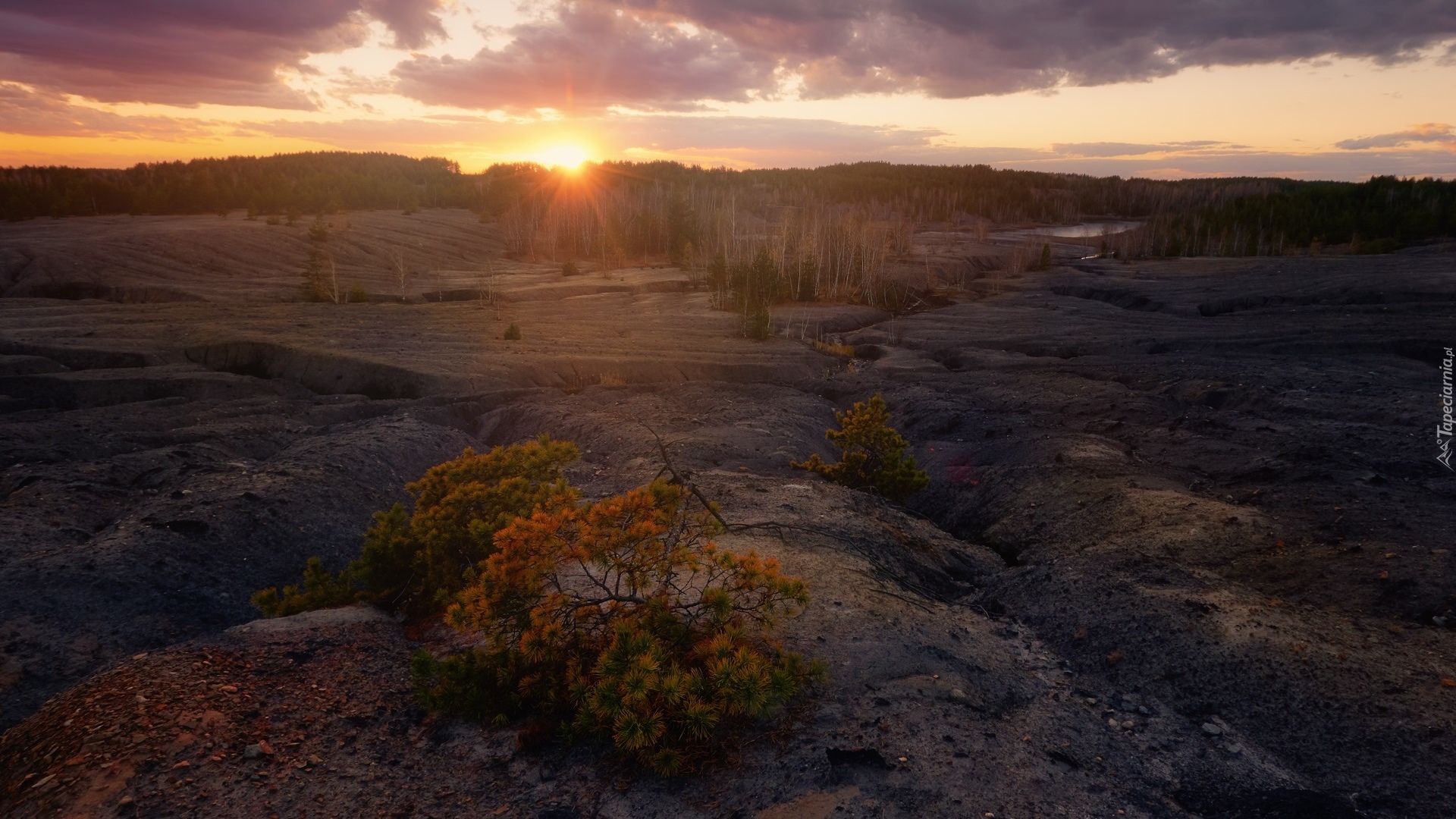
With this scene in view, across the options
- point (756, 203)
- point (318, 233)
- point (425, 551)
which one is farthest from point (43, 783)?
point (756, 203)

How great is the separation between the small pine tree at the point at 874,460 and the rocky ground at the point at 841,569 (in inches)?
29.7

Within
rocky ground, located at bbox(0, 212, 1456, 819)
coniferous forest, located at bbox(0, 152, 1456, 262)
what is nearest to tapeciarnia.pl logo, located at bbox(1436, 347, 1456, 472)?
rocky ground, located at bbox(0, 212, 1456, 819)

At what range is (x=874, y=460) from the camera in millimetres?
13398

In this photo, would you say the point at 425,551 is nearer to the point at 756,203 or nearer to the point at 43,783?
the point at 43,783

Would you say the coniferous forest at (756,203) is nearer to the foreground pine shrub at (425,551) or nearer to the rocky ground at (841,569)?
the rocky ground at (841,569)

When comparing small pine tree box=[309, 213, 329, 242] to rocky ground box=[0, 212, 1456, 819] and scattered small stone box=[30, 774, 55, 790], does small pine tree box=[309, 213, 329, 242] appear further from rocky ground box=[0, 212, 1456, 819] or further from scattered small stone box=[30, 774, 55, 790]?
scattered small stone box=[30, 774, 55, 790]

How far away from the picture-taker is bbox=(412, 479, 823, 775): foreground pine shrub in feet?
17.5

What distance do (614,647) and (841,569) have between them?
427 cm

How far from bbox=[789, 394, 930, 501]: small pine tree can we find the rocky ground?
753 millimetres

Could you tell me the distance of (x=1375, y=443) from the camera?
12.9 metres

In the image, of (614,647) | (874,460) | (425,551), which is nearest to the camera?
(614,647)

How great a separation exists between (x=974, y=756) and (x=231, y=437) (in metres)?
15.1

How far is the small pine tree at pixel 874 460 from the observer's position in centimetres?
1310

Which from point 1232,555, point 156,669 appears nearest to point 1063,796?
point 1232,555
